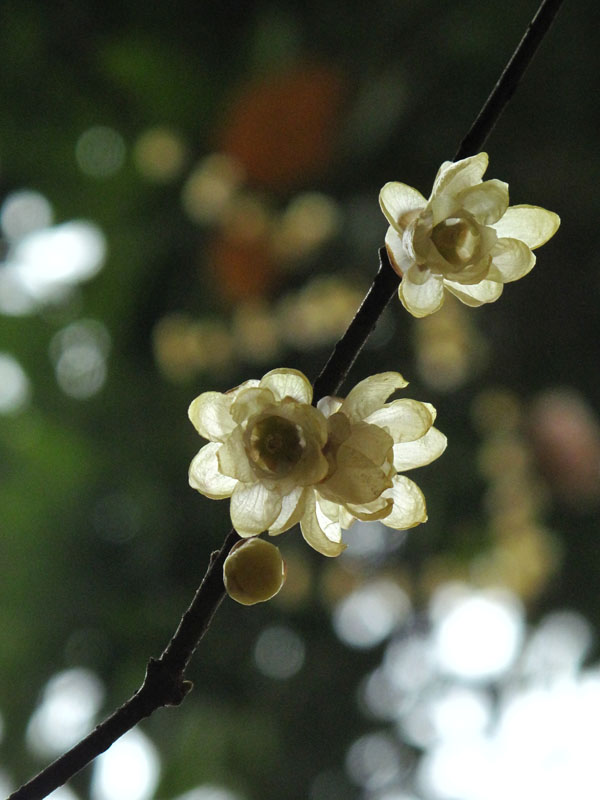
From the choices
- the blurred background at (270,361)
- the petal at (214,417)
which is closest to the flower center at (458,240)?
the petal at (214,417)

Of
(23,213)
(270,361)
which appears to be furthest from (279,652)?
(23,213)

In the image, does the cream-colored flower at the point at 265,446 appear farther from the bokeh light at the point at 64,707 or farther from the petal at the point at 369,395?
the bokeh light at the point at 64,707

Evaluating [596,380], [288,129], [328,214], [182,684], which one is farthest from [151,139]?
[182,684]

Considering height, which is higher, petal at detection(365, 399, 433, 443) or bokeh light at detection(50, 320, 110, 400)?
bokeh light at detection(50, 320, 110, 400)

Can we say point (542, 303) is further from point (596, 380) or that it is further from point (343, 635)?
point (343, 635)

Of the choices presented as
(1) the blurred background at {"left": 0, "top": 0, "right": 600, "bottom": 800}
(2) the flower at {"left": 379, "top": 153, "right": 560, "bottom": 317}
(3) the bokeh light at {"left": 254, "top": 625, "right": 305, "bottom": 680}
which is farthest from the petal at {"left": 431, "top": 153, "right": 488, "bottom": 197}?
(3) the bokeh light at {"left": 254, "top": 625, "right": 305, "bottom": 680}

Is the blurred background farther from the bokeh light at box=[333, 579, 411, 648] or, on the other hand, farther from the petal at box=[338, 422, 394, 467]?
the petal at box=[338, 422, 394, 467]

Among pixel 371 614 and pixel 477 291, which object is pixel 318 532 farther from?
pixel 371 614

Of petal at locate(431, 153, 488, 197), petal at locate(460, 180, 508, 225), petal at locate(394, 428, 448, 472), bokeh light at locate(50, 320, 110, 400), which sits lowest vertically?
petal at locate(394, 428, 448, 472)
